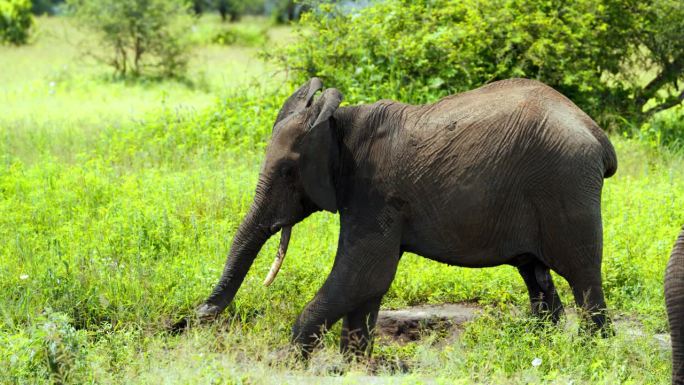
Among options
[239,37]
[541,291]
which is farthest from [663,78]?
[239,37]

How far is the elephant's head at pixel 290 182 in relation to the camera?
6301mm

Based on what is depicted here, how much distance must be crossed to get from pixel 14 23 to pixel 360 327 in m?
26.0

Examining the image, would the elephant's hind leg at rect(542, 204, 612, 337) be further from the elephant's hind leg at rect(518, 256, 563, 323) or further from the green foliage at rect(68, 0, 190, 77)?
the green foliage at rect(68, 0, 190, 77)

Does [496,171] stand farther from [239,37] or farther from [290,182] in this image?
[239,37]

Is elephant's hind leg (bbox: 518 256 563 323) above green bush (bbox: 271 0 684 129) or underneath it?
underneath

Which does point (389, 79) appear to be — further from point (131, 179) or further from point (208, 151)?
point (131, 179)

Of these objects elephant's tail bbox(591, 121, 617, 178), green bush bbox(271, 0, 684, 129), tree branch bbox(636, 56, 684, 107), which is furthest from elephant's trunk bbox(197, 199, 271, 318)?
tree branch bbox(636, 56, 684, 107)

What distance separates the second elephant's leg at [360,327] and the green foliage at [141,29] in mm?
15451

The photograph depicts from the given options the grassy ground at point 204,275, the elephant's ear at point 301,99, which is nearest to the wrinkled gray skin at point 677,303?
the grassy ground at point 204,275

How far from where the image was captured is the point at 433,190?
20.9 ft

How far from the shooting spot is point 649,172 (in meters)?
10.9

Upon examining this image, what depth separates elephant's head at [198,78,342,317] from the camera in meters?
6.30

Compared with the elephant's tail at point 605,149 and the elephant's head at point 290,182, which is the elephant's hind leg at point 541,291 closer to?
the elephant's tail at point 605,149

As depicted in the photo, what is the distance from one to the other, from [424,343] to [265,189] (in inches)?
60.7
